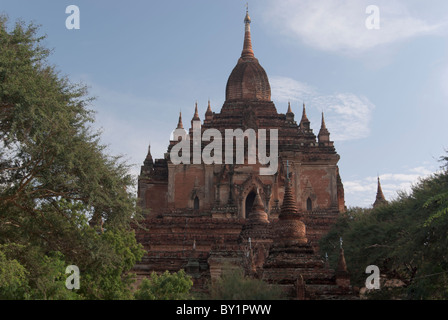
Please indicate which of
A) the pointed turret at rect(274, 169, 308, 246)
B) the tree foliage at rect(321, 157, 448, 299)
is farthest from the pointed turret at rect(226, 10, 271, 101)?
the pointed turret at rect(274, 169, 308, 246)

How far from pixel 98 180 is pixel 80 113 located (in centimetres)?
242

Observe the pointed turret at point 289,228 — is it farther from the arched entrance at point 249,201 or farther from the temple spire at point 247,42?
the temple spire at point 247,42

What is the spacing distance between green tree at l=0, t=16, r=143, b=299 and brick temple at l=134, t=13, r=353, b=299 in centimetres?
565

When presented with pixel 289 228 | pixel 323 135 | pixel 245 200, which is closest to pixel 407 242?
pixel 289 228

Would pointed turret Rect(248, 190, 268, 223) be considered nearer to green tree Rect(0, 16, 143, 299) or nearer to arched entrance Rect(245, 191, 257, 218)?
arched entrance Rect(245, 191, 257, 218)

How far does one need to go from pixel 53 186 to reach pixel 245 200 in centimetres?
2378

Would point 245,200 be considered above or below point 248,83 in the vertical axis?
below

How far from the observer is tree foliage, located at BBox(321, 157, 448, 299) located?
19.4 metres

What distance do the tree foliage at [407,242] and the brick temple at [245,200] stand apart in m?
2.02

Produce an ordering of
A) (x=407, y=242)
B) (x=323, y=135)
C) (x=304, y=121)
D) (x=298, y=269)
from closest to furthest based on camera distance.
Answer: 1. (x=407, y=242)
2. (x=298, y=269)
3. (x=323, y=135)
4. (x=304, y=121)

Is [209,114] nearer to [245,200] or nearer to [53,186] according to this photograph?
[245,200]

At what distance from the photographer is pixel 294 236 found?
26656 mm

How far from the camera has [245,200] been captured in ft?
142

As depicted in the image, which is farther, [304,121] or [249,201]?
[304,121]
